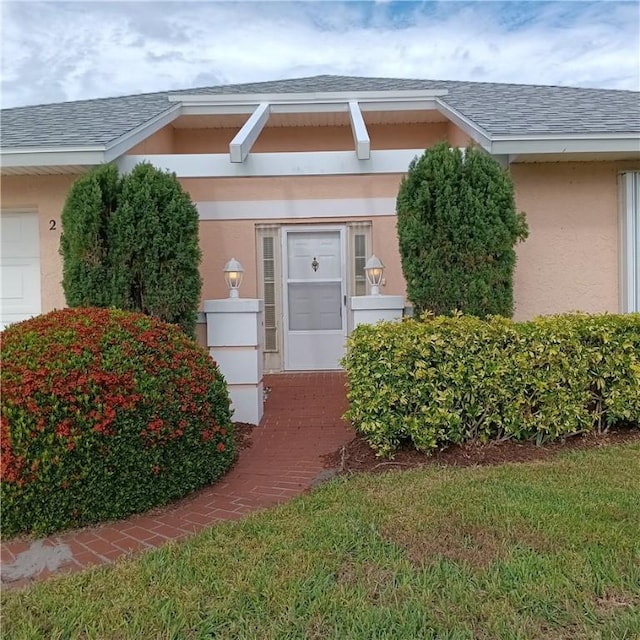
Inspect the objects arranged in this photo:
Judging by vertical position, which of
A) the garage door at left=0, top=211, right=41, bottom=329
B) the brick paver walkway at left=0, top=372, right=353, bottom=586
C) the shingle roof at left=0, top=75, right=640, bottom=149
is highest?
A: the shingle roof at left=0, top=75, right=640, bottom=149

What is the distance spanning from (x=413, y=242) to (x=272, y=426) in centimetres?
273

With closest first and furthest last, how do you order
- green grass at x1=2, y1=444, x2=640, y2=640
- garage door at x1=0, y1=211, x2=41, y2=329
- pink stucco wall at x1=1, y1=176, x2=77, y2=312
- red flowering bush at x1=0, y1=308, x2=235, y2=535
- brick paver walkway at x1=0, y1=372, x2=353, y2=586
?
green grass at x1=2, y1=444, x2=640, y2=640, brick paver walkway at x1=0, y1=372, x2=353, y2=586, red flowering bush at x1=0, y1=308, x2=235, y2=535, pink stucco wall at x1=1, y1=176, x2=77, y2=312, garage door at x1=0, y1=211, x2=41, y2=329

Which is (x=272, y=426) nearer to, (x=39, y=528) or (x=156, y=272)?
(x=156, y=272)

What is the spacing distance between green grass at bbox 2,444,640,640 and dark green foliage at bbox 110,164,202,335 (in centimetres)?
273

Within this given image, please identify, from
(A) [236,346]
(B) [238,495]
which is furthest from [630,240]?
(B) [238,495]

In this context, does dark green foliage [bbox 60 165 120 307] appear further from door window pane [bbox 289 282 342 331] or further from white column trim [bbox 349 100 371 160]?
door window pane [bbox 289 282 342 331]

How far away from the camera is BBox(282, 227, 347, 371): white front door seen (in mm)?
8562

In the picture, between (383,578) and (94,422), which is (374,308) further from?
(383,578)

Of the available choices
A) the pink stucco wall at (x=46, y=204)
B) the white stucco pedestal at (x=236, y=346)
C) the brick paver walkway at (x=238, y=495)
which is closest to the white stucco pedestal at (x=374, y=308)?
the white stucco pedestal at (x=236, y=346)

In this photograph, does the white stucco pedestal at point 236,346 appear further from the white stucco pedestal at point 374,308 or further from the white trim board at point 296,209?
the white trim board at point 296,209

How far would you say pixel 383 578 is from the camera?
2.76m

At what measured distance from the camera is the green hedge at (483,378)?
480 centimetres

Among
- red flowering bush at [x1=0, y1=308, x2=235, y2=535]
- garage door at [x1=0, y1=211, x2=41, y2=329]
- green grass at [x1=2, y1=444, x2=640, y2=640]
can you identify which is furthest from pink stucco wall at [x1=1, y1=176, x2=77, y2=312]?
green grass at [x1=2, y1=444, x2=640, y2=640]

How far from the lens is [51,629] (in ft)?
8.01
